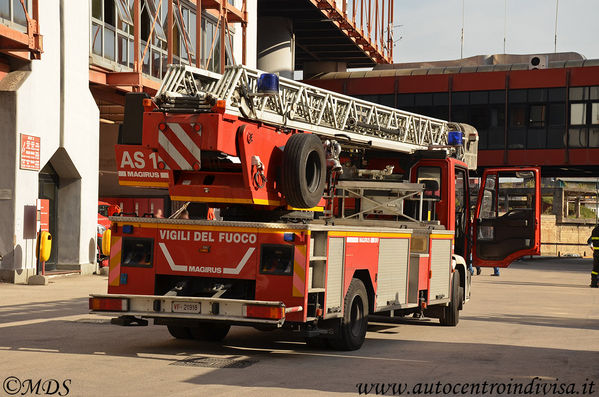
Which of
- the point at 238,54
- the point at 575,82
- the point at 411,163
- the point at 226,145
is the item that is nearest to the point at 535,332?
the point at 411,163

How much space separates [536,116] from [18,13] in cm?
3402

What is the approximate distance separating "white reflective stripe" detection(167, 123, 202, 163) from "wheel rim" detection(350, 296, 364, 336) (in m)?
2.55

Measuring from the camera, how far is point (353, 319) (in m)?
11.2

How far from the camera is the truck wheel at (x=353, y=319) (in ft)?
35.8

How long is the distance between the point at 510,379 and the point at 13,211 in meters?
14.6

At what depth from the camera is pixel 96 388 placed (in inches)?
320

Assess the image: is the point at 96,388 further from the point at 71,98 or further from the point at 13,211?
the point at 71,98

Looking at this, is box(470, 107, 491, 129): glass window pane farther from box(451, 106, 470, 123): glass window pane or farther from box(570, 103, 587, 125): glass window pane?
box(570, 103, 587, 125): glass window pane

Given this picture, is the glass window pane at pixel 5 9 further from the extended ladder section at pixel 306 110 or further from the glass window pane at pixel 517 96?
the glass window pane at pixel 517 96

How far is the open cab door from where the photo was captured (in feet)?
54.0

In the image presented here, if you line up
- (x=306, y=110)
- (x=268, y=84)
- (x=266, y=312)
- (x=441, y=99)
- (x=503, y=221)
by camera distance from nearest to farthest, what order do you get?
1. (x=266, y=312)
2. (x=268, y=84)
3. (x=306, y=110)
4. (x=503, y=221)
5. (x=441, y=99)

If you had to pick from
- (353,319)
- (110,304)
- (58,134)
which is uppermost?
(58,134)

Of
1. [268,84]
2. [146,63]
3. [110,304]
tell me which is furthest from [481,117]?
[110,304]

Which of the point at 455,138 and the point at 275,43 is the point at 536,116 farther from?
the point at 455,138
